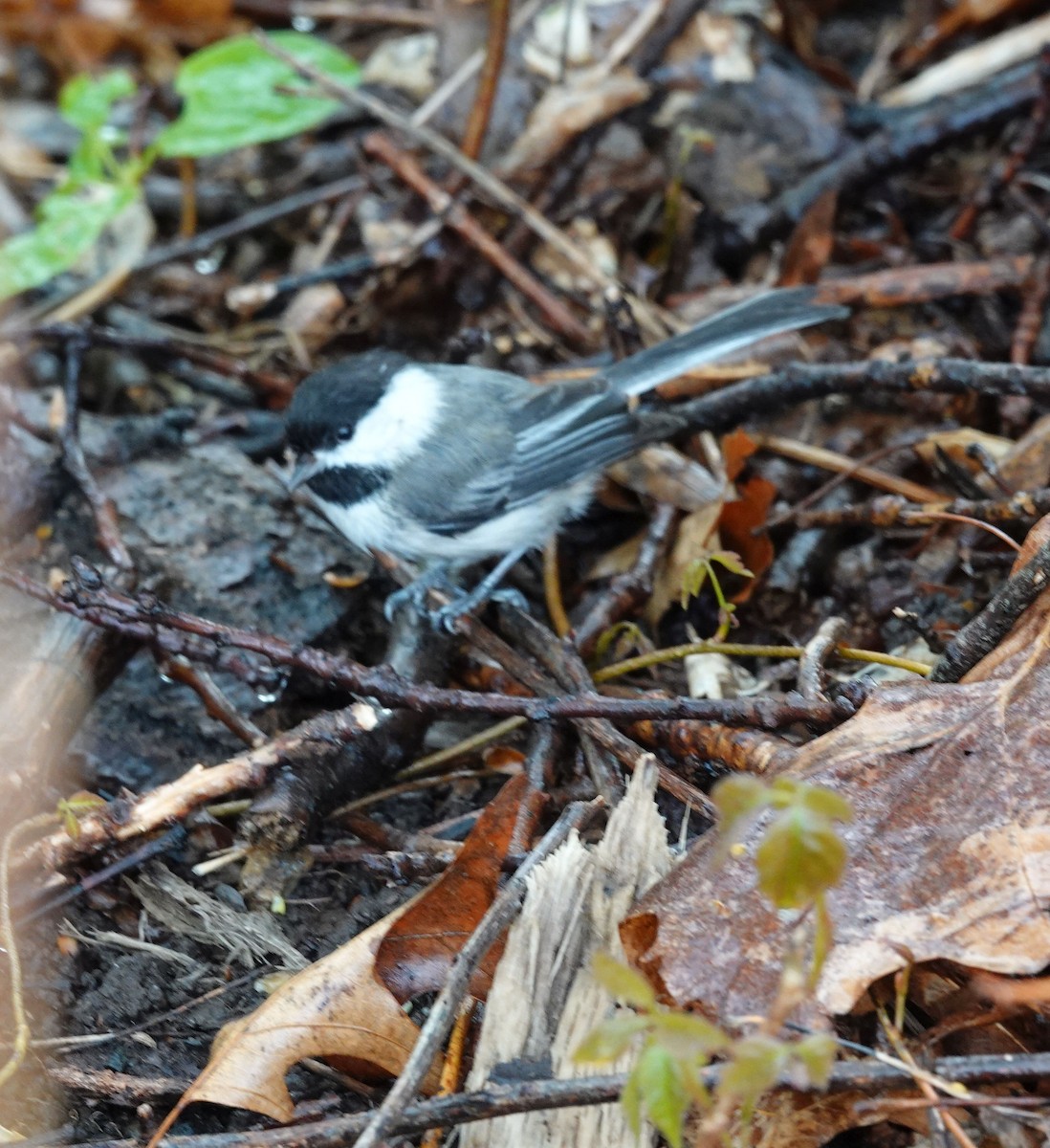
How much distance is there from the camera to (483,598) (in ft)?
9.25

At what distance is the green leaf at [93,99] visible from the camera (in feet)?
12.2

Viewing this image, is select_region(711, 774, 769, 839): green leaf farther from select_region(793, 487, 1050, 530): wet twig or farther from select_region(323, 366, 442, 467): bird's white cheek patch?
select_region(323, 366, 442, 467): bird's white cheek patch

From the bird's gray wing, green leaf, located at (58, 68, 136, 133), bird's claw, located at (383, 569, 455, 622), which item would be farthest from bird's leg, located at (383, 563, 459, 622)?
green leaf, located at (58, 68, 136, 133)

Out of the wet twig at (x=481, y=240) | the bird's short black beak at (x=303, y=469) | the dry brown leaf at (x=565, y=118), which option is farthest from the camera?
the dry brown leaf at (x=565, y=118)

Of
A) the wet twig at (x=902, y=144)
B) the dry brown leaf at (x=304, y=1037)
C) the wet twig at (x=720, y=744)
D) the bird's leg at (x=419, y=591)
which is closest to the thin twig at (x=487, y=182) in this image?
the wet twig at (x=902, y=144)

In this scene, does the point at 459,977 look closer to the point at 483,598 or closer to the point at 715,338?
the point at 483,598

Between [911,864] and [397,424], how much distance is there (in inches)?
67.9

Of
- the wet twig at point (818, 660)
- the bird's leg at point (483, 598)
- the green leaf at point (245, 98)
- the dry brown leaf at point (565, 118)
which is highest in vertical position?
the green leaf at point (245, 98)

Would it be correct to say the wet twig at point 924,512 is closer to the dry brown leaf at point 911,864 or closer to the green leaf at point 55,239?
the dry brown leaf at point 911,864

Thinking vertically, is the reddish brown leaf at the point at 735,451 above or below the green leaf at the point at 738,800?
below

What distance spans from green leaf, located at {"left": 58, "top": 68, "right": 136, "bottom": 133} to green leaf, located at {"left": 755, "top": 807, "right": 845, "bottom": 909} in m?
3.39

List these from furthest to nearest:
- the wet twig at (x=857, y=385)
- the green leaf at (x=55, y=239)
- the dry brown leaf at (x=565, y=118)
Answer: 1. the dry brown leaf at (x=565, y=118)
2. the green leaf at (x=55, y=239)
3. the wet twig at (x=857, y=385)

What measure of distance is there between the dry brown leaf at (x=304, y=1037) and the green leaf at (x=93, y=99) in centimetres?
295

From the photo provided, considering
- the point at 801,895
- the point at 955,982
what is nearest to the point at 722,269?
the point at 955,982
